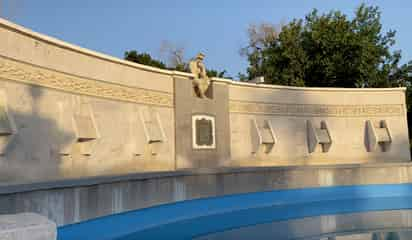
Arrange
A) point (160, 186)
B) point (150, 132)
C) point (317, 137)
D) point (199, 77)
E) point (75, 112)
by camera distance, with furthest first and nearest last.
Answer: point (317, 137) < point (199, 77) < point (150, 132) < point (75, 112) < point (160, 186)

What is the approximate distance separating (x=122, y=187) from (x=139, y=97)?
15.9 ft

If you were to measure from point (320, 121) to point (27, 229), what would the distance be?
1502cm

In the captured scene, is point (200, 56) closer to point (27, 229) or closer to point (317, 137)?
point (317, 137)

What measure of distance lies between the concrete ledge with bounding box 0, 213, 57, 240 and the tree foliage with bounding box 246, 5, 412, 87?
20283mm

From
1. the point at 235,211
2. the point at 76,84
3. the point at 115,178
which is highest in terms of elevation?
the point at 76,84

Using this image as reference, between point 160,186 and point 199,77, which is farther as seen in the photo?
point 199,77

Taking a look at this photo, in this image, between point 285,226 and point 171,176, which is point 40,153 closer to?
point 171,176

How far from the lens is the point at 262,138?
48.8 ft

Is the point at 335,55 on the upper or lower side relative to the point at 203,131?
upper

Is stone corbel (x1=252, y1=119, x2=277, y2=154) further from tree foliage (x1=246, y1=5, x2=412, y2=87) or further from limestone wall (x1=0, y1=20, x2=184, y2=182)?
tree foliage (x1=246, y1=5, x2=412, y2=87)

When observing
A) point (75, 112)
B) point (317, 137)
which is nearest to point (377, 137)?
point (317, 137)

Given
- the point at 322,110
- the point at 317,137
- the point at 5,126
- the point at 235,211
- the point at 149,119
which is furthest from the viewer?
the point at 322,110

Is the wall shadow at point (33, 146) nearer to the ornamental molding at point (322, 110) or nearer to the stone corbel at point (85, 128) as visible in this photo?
the stone corbel at point (85, 128)

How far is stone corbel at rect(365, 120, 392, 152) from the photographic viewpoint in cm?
1617
